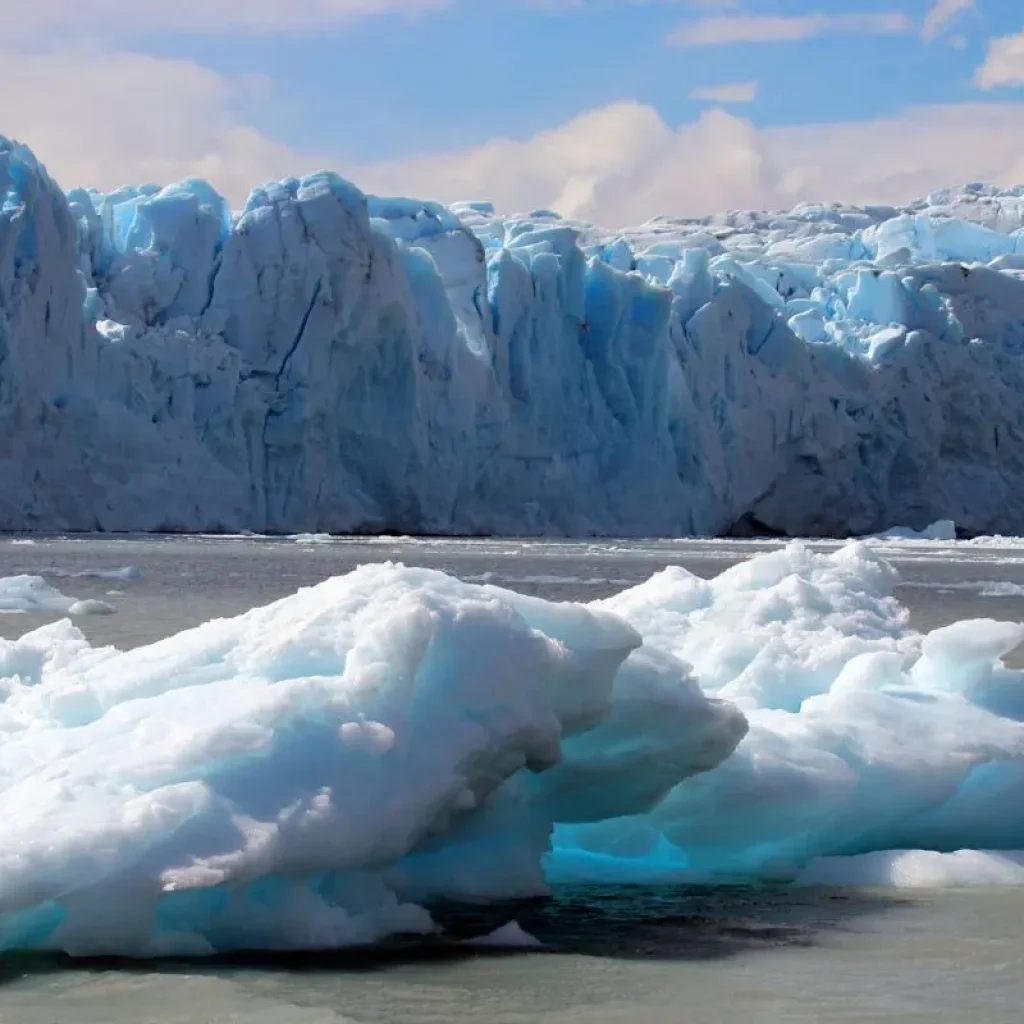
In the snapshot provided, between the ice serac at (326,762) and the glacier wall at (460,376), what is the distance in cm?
1991

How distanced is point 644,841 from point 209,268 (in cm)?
2228

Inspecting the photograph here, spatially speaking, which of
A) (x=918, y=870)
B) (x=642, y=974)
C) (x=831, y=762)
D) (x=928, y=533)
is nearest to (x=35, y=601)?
(x=831, y=762)

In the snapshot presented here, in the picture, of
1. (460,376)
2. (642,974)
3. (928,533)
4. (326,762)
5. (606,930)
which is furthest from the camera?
(928,533)

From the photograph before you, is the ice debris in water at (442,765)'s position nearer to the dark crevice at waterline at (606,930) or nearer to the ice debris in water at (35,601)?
the dark crevice at waterline at (606,930)

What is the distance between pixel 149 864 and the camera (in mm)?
3105

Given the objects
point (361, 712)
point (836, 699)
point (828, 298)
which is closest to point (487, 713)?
point (361, 712)

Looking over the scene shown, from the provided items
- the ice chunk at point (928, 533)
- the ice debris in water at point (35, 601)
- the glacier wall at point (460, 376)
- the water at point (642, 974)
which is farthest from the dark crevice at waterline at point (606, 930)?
the ice chunk at point (928, 533)

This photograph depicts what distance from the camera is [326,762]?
11.1 ft

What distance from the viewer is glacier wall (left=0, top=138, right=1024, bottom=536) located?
23844mm

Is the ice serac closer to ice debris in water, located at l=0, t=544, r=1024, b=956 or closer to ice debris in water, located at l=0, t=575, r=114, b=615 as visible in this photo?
ice debris in water, located at l=0, t=544, r=1024, b=956

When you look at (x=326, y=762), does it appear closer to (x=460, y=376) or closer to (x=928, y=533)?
(x=460, y=376)

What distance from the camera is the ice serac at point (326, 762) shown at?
10.4 feet

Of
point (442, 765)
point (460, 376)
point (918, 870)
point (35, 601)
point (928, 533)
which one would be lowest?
point (928, 533)

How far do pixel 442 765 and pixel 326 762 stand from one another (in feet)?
0.79
